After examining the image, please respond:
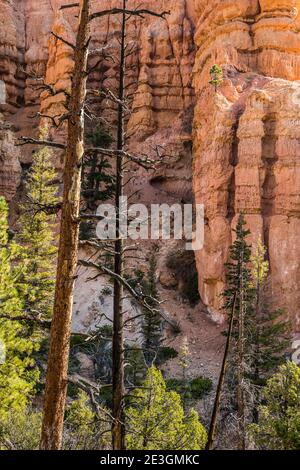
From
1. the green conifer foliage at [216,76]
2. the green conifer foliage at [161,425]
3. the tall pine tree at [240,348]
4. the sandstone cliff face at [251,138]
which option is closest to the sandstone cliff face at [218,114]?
the sandstone cliff face at [251,138]

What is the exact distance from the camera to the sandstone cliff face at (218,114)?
2764cm

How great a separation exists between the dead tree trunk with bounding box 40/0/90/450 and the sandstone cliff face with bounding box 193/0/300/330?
Answer: 2154cm

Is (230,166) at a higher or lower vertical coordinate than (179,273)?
higher

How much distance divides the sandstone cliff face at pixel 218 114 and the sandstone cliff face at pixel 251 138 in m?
0.07

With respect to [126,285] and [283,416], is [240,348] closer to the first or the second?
[283,416]

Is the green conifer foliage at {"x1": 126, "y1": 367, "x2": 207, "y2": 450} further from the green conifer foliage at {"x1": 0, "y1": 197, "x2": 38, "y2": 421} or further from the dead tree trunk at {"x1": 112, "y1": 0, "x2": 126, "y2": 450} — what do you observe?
the green conifer foliage at {"x1": 0, "y1": 197, "x2": 38, "y2": 421}

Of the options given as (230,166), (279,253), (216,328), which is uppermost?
(230,166)

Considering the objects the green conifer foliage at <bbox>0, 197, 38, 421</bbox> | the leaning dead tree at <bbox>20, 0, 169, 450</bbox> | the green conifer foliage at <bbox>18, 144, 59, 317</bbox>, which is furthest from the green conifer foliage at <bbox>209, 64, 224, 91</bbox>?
the leaning dead tree at <bbox>20, 0, 169, 450</bbox>

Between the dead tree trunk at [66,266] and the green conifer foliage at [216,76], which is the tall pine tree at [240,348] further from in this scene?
the green conifer foliage at [216,76]

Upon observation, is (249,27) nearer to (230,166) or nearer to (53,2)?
(230,166)
